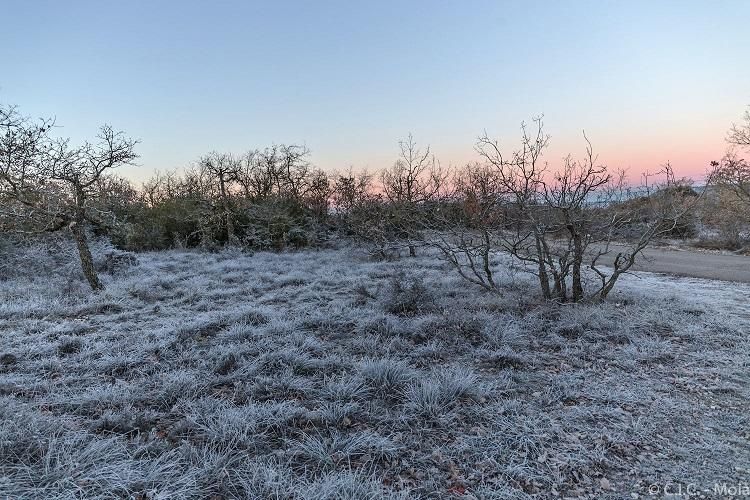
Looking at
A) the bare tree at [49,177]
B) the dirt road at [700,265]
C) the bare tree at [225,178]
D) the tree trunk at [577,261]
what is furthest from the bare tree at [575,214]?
the bare tree at [225,178]

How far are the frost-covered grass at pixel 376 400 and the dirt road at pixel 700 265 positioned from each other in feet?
13.8

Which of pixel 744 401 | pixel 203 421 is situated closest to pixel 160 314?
pixel 203 421

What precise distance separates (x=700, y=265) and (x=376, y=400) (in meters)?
11.6

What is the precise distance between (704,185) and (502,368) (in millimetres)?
4700

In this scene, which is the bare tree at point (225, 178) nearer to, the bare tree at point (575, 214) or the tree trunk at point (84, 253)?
the tree trunk at point (84, 253)

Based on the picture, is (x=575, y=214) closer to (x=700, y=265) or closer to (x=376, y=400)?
(x=376, y=400)

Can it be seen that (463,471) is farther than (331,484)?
Yes

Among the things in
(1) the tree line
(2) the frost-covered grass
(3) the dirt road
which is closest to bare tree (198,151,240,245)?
(1) the tree line

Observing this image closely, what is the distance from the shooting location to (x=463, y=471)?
2332 millimetres

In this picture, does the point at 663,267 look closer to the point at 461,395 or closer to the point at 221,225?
the point at 461,395

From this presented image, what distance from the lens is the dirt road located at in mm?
9148

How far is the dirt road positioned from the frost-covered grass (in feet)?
13.8

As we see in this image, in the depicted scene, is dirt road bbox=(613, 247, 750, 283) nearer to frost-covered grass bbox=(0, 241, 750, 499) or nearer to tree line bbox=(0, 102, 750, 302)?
tree line bbox=(0, 102, 750, 302)

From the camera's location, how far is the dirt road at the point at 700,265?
9.15 metres
